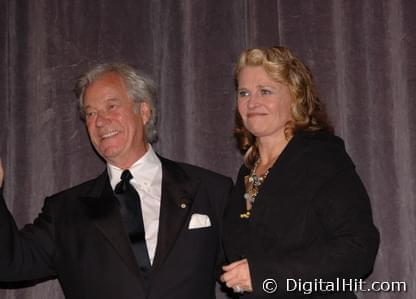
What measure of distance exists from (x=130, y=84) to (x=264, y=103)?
0.64 metres

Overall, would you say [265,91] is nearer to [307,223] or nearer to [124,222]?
[307,223]

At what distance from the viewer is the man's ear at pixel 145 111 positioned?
2.74 metres

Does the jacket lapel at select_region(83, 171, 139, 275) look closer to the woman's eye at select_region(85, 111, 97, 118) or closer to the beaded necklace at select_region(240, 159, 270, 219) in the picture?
the woman's eye at select_region(85, 111, 97, 118)

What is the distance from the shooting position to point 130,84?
8.89ft

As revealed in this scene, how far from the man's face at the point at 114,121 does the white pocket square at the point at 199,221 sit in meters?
0.37

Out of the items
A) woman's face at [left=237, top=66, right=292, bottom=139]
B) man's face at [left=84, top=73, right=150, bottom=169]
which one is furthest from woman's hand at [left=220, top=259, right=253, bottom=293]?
man's face at [left=84, top=73, right=150, bottom=169]

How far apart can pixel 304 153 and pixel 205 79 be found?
83cm

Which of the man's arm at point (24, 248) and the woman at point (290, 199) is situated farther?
the man's arm at point (24, 248)

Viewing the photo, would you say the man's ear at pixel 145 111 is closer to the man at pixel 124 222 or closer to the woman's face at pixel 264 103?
the man at pixel 124 222

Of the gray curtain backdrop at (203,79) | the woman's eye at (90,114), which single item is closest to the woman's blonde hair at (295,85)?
the gray curtain backdrop at (203,79)

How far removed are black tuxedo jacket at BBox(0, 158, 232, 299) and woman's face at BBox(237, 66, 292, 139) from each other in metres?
0.40

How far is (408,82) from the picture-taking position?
2.71 metres

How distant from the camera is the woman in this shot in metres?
2.03

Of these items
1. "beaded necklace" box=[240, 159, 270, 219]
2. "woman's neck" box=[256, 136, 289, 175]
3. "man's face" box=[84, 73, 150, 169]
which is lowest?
"beaded necklace" box=[240, 159, 270, 219]
